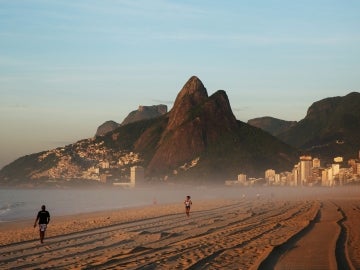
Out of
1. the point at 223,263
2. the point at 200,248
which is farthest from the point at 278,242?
the point at 223,263

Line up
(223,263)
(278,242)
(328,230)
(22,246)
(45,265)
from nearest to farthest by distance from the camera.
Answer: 1. (223,263)
2. (45,265)
3. (278,242)
4. (22,246)
5. (328,230)

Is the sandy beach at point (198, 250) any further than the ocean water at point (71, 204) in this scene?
No

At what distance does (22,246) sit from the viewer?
72.0 feet

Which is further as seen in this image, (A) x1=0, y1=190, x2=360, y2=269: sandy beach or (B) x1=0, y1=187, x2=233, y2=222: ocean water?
(B) x1=0, y1=187, x2=233, y2=222: ocean water

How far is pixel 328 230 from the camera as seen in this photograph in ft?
78.8

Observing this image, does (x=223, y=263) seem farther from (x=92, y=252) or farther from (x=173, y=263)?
(x=92, y=252)

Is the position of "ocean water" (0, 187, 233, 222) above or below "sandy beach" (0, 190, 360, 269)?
below

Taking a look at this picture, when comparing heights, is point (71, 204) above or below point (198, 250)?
below

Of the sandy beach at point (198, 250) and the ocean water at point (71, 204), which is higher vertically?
the sandy beach at point (198, 250)

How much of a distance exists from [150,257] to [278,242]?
5484mm

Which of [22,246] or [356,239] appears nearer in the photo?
[356,239]

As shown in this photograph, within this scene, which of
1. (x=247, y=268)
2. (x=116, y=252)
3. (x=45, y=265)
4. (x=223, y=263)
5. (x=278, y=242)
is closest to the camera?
(x=247, y=268)

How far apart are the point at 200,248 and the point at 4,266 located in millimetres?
6388

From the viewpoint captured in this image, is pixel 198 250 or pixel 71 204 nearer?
pixel 198 250
